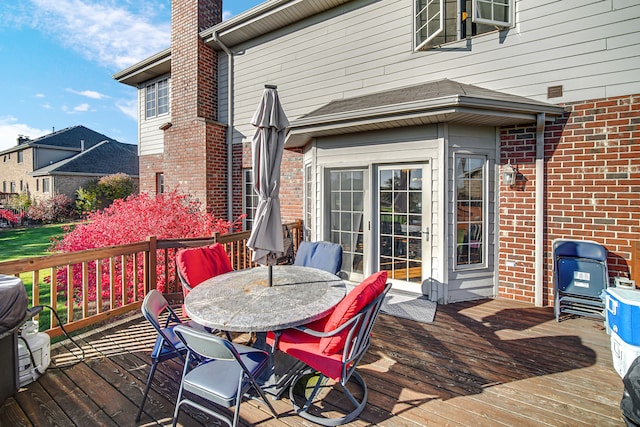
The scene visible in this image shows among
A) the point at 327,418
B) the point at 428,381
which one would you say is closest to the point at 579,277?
the point at 428,381

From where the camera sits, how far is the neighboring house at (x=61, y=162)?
22.2 meters

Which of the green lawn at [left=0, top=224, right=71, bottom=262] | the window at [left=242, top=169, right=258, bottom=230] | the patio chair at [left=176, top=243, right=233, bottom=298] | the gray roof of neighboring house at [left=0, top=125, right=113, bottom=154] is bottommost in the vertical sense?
the green lawn at [left=0, top=224, right=71, bottom=262]

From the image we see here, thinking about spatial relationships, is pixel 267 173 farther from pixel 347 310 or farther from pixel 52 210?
pixel 52 210

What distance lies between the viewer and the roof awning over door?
4.01 metres

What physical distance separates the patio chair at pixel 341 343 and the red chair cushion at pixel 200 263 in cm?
137

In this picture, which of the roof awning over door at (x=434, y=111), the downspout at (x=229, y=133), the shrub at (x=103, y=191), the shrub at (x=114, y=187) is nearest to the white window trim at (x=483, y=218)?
the roof awning over door at (x=434, y=111)

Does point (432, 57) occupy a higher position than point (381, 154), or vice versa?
point (432, 57)

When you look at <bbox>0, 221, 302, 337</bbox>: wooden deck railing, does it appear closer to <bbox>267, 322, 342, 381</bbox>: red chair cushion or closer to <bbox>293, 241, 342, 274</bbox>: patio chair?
<bbox>293, 241, 342, 274</bbox>: patio chair

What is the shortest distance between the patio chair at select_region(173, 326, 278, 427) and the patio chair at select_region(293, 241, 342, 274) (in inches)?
65.5

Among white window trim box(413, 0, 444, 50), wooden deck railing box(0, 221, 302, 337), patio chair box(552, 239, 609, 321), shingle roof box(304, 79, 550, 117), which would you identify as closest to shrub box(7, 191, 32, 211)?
wooden deck railing box(0, 221, 302, 337)

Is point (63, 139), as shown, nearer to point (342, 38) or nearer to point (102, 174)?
point (102, 174)

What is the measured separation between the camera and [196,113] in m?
7.87

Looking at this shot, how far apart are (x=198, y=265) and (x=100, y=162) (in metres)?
26.9

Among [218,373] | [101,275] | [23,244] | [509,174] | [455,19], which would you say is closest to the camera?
[218,373]
